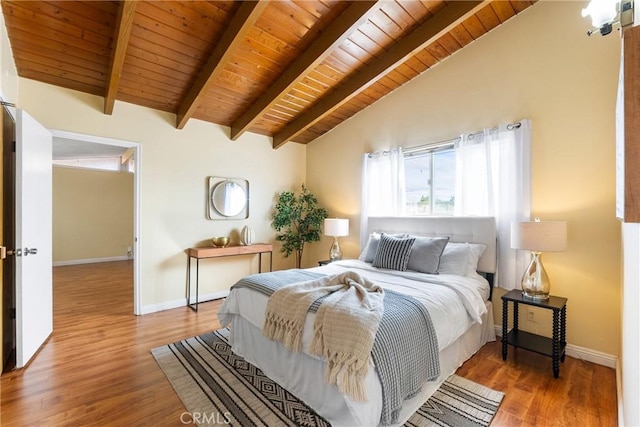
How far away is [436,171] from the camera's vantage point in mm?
3621

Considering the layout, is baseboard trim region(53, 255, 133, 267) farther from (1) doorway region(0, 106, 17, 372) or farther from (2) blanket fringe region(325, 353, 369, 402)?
(2) blanket fringe region(325, 353, 369, 402)

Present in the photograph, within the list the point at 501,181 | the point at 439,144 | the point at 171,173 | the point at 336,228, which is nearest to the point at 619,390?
the point at 501,181

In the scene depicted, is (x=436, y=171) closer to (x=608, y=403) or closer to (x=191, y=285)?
(x=608, y=403)

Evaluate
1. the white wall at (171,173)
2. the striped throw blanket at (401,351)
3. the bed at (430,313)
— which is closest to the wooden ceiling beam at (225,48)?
the white wall at (171,173)

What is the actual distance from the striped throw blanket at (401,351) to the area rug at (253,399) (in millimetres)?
279

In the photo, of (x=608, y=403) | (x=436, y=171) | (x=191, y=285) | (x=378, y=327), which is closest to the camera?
(x=378, y=327)

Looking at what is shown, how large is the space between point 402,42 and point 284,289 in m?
2.77

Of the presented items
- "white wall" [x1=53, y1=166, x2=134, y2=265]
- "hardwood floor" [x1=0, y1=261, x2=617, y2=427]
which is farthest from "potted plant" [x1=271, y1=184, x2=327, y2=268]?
"white wall" [x1=53, y1=166, x2=134, y2=265]

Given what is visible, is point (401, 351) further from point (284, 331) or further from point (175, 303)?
point (175, 303)

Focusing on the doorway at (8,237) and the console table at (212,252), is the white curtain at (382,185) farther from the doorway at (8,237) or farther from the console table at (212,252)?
the doorway at (8,237)

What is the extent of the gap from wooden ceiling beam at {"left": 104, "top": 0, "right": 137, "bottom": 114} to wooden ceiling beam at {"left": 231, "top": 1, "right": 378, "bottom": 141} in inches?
58.0

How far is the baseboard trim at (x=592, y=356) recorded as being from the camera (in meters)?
2.40

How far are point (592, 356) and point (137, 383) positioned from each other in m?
3.74

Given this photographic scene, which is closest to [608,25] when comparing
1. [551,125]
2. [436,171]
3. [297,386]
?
[551,125]
